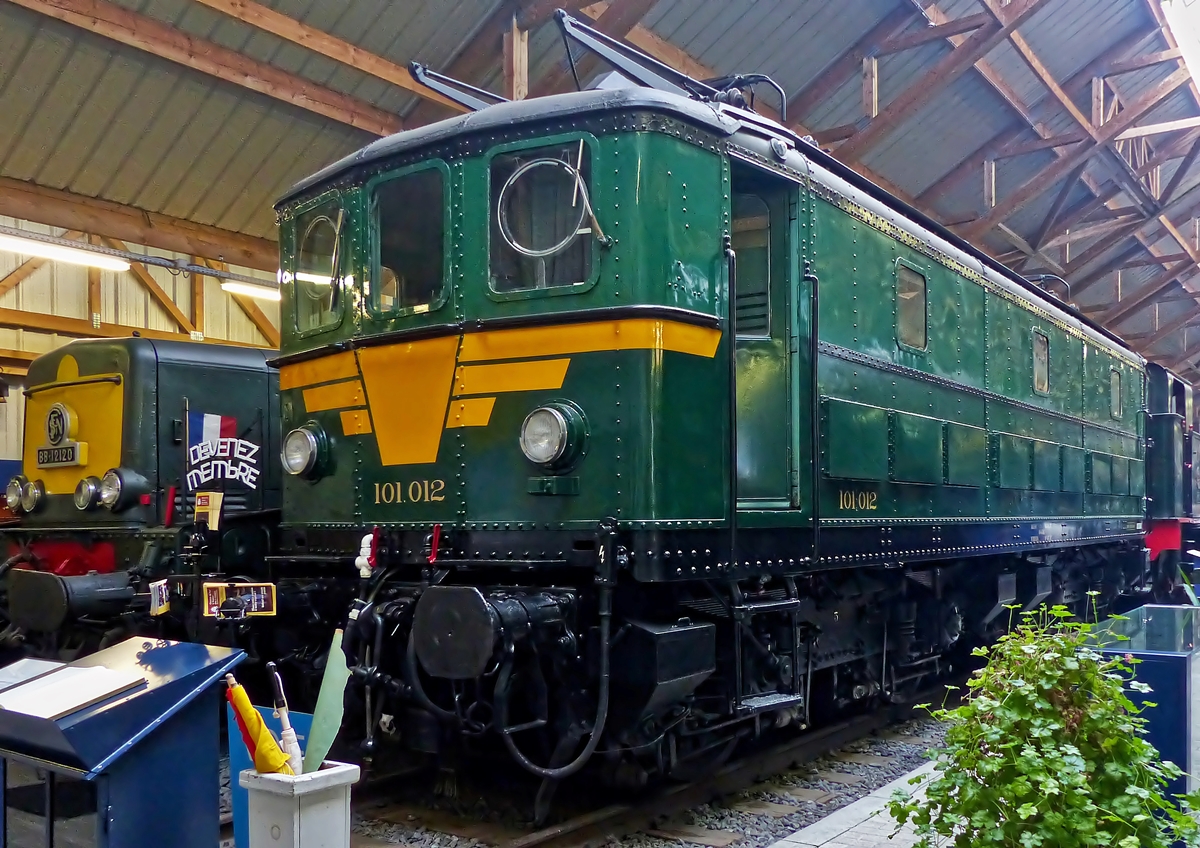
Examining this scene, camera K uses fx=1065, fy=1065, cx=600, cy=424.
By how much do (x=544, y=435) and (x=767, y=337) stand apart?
157 centimetres

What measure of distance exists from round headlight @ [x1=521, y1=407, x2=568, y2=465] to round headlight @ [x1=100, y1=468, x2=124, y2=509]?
4482 millimetres

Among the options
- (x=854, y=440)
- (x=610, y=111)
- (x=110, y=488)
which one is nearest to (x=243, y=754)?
(x=610, y=111)

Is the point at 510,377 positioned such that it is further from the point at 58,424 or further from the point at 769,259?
the point at 58,424

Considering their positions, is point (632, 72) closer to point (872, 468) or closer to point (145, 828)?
point (872, 468)

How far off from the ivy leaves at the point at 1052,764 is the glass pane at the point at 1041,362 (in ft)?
23.0

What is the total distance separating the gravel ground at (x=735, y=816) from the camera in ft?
16.8

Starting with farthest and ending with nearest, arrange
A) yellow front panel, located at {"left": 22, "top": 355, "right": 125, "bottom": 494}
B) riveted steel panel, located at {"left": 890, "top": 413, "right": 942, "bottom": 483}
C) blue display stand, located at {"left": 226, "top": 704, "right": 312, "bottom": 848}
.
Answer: yellow front panel, located at {"left": 22, "top": 355, "right": 125, "bottom": 494} < riveted steel panel, located at {"left": 890, "top": 413, "right": 942, "bottom": 483} < blue display stand, located at {"left": 226, "top": 704, "right": 312, "bottom": 848}

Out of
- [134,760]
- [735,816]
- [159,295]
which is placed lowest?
[735,816]

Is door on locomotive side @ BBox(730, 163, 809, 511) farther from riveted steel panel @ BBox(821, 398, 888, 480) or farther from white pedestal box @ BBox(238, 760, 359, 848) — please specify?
white pedestal box @ BBox(238, 760, 359, 848)

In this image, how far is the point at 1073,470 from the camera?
10.9m

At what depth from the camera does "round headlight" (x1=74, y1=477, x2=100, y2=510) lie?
8.12m

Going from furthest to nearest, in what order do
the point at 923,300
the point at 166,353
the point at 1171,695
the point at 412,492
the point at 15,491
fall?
the point at 15,491, the point at 166,353, the point at 923,300, the point at 412,492, the point at 1171,695

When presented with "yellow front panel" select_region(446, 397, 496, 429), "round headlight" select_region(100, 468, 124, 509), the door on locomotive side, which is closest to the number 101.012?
"yellow front panel" select_region(446, 397, 496, 429)

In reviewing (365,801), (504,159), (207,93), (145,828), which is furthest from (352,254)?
(207,93)
